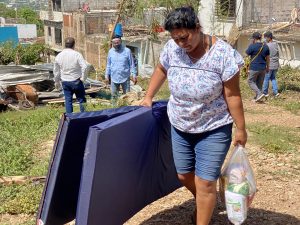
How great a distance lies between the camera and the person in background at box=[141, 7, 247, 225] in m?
2.94

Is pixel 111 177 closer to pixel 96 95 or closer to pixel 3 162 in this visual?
pixel 3 162

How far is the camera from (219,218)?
3824 mm

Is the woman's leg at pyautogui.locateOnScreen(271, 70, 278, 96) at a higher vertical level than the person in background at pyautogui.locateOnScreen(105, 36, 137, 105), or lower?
lower

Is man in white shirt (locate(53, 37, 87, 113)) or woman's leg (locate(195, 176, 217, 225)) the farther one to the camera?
man in white shirt (locate(53, 37, 87, 113))

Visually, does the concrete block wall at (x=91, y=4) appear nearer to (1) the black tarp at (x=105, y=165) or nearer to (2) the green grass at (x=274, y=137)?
(2) the green grass at (x=274, y=137)

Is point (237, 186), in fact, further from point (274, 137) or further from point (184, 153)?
point (274, 137)

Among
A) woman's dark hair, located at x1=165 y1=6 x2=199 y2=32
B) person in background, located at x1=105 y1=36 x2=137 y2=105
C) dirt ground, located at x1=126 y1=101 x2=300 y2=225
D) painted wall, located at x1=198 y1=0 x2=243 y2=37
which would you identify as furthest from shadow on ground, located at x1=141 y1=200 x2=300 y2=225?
painted wall, located at x1=198 y1=0 x2=243 y2=37

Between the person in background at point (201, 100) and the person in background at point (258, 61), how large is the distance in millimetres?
7605

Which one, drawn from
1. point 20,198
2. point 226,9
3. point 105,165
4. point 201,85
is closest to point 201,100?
point 201,85

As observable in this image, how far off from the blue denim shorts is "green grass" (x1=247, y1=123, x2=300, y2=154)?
292 cm

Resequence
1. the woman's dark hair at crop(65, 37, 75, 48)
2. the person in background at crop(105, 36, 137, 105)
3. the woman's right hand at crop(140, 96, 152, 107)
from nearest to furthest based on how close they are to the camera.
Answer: the woman's right hand at crop(140, 96, 152, 107)
the woman's dark hair at crop(65, 37, 75, 48)
the person in background at crop(105, 36, 137, 105)

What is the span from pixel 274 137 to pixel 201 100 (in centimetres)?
415

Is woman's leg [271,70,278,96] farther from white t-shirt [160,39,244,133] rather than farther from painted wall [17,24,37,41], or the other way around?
painted wall [17,24,37,41]

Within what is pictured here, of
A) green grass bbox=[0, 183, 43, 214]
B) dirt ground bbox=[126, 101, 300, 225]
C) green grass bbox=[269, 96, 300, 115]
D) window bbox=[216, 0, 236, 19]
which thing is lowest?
green grass bbox=[269, 96, 300, 115]
